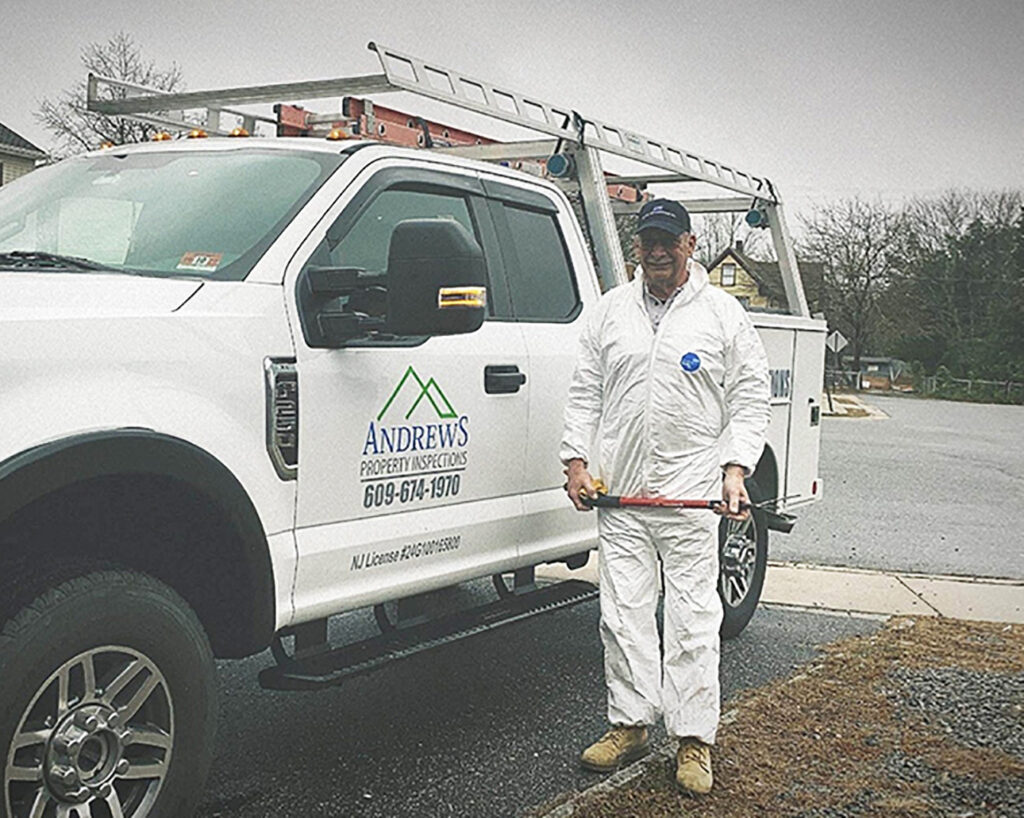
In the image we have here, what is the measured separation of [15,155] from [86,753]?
2373cm

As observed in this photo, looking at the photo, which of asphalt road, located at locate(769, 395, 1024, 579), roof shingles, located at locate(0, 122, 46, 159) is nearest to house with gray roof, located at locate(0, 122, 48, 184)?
roof shingles, located at locate(0, 122, 46, 159)

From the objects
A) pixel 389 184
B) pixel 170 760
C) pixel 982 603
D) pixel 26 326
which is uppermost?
pixel 389 184

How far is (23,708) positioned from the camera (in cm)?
306

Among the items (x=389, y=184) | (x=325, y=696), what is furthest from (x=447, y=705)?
(x=389, y=184)

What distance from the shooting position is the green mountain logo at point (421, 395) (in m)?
4.27

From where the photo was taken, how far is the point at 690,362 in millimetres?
4672

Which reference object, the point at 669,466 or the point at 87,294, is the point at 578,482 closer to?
the point at 669,466

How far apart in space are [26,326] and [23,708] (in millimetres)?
925

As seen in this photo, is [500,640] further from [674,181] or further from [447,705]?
[674,181]

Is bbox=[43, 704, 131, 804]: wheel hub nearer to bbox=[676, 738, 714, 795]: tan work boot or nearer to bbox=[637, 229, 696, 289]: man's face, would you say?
bbox=[676, 738, 714, 795]: tan work boot

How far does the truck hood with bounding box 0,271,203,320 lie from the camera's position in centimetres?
327

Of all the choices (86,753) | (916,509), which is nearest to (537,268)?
(86,753)

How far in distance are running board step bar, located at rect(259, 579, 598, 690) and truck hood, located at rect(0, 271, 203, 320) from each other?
1.20m

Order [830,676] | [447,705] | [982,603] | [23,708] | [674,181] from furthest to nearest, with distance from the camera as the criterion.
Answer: [982,603] < [674,181] < [830,676] < [447,705] < [23,708]
